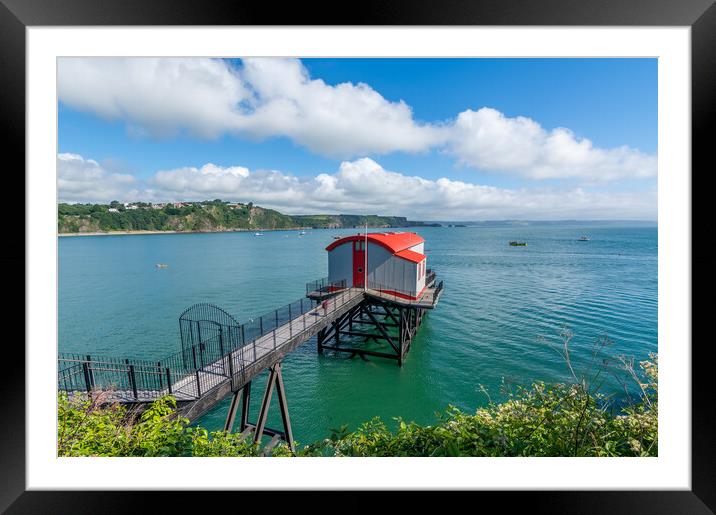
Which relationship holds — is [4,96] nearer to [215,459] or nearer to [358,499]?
[215,459]

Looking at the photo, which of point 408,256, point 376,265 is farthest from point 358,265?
point 408,256

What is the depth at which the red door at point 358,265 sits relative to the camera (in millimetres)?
16734

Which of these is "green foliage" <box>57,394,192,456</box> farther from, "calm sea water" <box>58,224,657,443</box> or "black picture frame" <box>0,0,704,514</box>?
"calm sea water" <box>58,224,657,443</box>

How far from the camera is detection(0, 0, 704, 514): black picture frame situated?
2.26m

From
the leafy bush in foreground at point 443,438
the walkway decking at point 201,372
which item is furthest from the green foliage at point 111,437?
the walkway decking at point 201,372

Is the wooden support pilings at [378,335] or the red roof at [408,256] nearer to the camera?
the red roof at [408,256]

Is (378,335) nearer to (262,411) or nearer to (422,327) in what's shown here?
(422,327)
